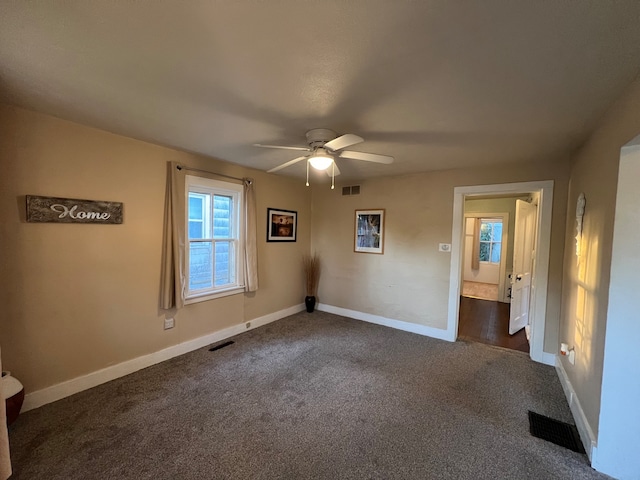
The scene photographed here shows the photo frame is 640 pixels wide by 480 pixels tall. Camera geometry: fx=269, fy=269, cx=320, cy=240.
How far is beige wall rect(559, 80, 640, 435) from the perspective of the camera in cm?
168

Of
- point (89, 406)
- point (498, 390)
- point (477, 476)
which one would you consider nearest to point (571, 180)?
point (498, 390)

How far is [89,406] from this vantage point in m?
2.21

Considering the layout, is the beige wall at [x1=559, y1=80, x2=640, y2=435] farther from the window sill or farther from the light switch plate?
the window sill

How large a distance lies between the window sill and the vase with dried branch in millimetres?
1391

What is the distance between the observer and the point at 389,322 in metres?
4.27

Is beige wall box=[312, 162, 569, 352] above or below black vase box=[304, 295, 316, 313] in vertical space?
above

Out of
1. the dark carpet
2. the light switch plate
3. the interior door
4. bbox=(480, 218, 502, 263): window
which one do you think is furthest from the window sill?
bbox=(480, 218, 502, 263): window

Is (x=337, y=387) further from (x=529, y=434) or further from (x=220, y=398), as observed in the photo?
(x=529, y=434)

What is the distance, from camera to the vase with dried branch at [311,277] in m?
4.89

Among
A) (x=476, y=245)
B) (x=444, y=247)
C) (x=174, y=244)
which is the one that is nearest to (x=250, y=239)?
(x=174, y=244)

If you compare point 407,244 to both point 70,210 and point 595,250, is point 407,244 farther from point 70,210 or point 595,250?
point 70,210

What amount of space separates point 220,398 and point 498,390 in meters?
2.58

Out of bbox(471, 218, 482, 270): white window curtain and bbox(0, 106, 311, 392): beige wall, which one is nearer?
bbox(0, 106, 311, 392): beige wall

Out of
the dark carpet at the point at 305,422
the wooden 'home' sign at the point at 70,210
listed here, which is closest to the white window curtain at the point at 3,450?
the dark carpet at the point at 305,422
